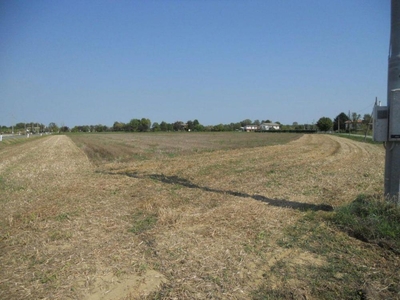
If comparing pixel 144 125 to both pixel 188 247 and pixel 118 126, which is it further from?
pixel 188 247

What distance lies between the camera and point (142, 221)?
207 inches

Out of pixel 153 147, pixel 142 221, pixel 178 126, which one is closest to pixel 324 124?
pixel 178 126

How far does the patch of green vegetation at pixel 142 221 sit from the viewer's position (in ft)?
15.9

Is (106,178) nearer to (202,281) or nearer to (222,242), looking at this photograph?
(222,242)

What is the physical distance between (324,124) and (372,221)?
118481 millimetres

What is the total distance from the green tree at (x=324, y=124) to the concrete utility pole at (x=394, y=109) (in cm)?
11708

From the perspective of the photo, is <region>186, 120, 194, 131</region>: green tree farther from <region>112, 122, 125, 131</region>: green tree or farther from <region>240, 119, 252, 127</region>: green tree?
<region>112, 122, 125, 131</region>: green tree

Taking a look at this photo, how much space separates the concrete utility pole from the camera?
16.2 feet

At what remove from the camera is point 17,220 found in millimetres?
5363

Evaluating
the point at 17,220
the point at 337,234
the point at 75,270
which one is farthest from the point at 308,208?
the point at 17,220

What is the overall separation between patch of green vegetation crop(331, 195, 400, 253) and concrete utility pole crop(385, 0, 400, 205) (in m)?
0.37

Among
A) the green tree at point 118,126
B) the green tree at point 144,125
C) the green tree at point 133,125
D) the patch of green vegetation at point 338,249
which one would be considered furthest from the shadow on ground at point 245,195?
the green tree at point 118,126

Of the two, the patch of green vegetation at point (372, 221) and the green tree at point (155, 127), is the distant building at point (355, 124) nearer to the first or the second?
the patch of green vegetation at point (372, 221)

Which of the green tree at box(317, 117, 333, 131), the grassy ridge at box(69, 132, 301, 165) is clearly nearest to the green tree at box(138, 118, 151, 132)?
the green tree at box(317, 117, 333, 131)
